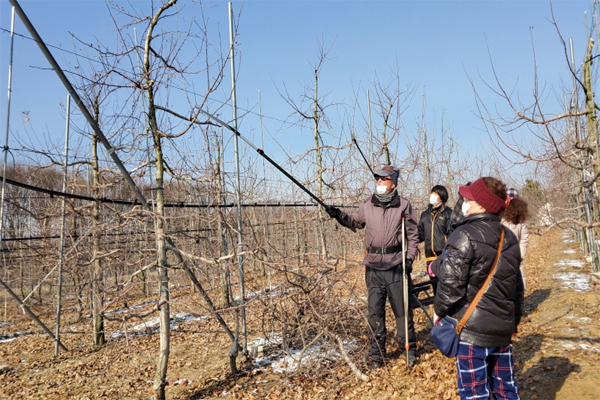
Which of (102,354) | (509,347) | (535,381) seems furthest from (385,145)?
(102,354)

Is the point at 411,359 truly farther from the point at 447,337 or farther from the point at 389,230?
the point at 447,337

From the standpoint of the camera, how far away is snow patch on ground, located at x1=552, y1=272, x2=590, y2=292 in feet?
26.4

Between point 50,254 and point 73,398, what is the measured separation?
4.57 metres

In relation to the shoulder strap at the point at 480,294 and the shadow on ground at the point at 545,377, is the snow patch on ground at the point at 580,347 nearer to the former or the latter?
the shadow on ground at the point at 545,377

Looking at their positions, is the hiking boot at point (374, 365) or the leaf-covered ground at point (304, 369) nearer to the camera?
the leaf-covered ground at point (304, 369)

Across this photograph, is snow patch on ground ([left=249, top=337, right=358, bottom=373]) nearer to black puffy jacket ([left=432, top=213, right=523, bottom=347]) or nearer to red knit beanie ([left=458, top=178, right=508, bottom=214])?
black puffy jacket ([left=432, top=213, right=523, bottom=347])

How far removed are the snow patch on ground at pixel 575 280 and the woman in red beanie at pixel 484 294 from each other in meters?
6.68

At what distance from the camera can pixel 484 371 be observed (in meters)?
2.51

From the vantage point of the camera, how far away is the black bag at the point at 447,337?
2.52 m

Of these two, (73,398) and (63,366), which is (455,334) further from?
(63,366)

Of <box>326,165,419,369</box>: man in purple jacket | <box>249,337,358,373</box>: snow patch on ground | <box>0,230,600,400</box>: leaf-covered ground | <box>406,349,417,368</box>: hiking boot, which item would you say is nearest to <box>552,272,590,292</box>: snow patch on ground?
<box>0,230,600,400</box>: leaf-covered ground

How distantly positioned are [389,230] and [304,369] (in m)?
1.75

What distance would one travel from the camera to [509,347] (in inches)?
101

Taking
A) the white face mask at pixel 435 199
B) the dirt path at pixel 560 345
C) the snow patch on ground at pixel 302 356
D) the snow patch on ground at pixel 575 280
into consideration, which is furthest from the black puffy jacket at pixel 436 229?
the snow patch on ground at pixel 575 280
